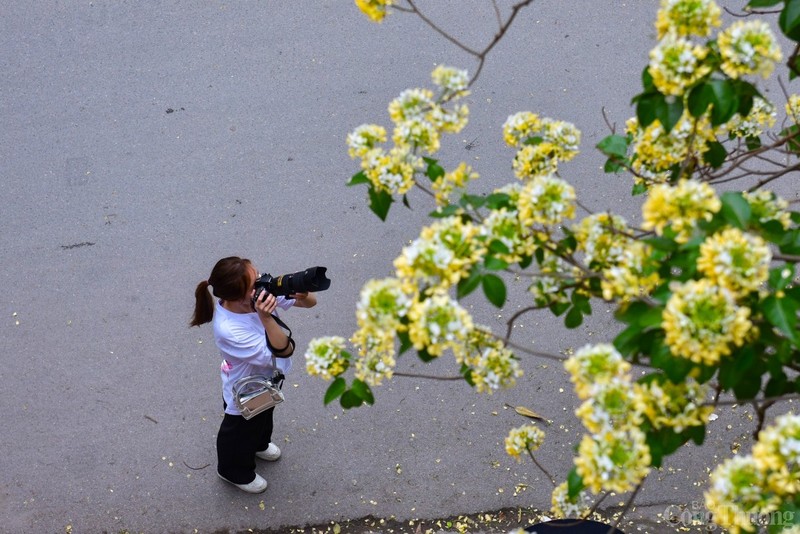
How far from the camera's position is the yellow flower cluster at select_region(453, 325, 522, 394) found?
193 centimetres

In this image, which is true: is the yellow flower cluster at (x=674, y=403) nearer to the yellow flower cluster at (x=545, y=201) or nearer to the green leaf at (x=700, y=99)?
the yellow flower cluster at (x=545, y=201)

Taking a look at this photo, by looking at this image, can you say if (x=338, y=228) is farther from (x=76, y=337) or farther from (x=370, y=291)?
(x=370, y=291)

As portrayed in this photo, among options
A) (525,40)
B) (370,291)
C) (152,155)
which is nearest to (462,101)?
(525,40)

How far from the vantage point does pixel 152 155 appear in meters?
4.36

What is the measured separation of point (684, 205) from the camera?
62.4 inches

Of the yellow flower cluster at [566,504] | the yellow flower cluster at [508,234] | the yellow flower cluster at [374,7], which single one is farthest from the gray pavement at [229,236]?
the yellow flower cluster at [374,7]

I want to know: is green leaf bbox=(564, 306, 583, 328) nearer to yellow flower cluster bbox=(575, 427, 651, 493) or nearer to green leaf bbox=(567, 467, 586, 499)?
green leaf bbox=(567, 467, 586, 499)

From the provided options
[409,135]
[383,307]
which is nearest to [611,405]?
[383,307]

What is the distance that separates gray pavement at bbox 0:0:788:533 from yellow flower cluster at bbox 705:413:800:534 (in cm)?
202

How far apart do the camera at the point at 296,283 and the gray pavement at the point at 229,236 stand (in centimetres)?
91

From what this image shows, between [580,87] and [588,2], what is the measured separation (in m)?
0.67

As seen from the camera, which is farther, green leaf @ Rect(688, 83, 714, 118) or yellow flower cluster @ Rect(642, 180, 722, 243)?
green leaf @ Rect(688, 83, 714, 118)

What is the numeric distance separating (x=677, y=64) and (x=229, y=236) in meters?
2.87

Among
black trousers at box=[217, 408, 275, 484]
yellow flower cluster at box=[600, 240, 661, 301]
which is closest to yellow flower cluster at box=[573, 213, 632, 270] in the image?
yellow flower cluster at box=[600, 240, 661, 301]
